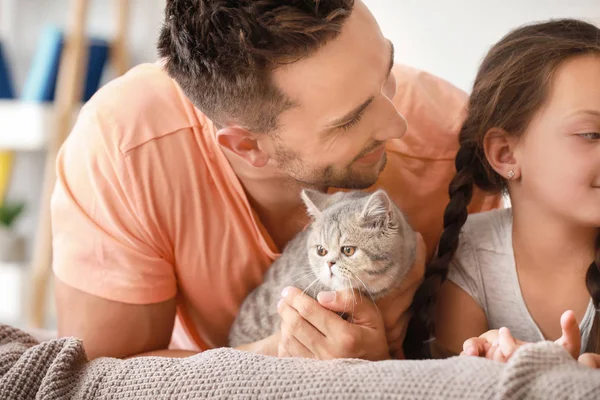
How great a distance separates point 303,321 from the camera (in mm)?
1229

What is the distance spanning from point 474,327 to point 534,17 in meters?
0.87

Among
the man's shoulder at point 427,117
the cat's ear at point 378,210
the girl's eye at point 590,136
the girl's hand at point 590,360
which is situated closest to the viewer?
the girl's hand at point 590,360

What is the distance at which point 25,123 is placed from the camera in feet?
7.72

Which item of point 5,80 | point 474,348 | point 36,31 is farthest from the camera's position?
point 36,31

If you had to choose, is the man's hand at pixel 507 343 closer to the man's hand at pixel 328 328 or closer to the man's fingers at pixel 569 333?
the man's fingers at pixel 569 333

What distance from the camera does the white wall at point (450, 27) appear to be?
1.79 m

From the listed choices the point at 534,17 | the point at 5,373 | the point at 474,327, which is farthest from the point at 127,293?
the point at 534,17

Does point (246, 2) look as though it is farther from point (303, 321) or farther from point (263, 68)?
point (303, 321)

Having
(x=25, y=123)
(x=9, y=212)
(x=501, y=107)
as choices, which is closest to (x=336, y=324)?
(x=501, y=107)

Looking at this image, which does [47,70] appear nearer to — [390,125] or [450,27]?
[450,27]

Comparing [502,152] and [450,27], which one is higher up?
[450,27]

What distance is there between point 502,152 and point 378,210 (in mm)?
278

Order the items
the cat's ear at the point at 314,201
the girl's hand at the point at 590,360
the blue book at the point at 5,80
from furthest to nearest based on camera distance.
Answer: the blue book at the point at 5,80 → the cat's ear at the point at 314,201 → the girl's hand at the point at 590,360

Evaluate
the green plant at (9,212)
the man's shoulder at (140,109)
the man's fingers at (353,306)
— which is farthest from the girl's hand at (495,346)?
the green plant at (9,212)
